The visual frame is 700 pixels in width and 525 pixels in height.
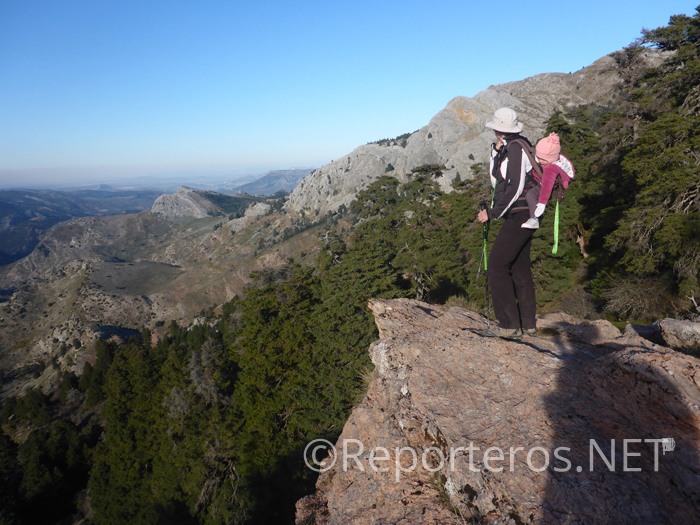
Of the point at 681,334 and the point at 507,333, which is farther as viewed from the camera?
the point at 681,334

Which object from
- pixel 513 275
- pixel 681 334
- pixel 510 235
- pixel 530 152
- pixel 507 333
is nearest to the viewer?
pixel 530 152

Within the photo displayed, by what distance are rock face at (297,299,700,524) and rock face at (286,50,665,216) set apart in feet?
172

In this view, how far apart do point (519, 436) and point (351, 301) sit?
1231cm

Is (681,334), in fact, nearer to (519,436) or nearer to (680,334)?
(680,334)

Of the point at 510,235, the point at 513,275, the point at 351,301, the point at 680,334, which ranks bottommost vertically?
the point at 351,301

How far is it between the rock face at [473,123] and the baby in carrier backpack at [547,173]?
52151mm

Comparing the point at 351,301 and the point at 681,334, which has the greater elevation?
the point at 681,334

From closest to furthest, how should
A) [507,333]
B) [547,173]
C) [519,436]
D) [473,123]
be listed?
[519,436] < [547,173] < [507,333] < [473,123]

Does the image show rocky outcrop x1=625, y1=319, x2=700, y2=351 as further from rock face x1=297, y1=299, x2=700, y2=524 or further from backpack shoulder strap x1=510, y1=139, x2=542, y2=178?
backpack shoulder strap x1=510, y1=139, x2=542, y2=178

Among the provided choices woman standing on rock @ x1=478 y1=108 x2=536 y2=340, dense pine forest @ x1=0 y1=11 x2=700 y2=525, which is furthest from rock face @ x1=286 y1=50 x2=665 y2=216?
woman standing on rock @ x1=478 y1=108 x2=536 y2=340

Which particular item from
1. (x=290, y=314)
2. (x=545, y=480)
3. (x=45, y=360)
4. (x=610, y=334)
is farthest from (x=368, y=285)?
(x=45, y=360)

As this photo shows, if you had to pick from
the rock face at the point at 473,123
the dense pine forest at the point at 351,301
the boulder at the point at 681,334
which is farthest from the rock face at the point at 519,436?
the rock face at the point at 473,123

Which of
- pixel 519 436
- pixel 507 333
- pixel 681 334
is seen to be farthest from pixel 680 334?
pixel 519 436

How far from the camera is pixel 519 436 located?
393cm
